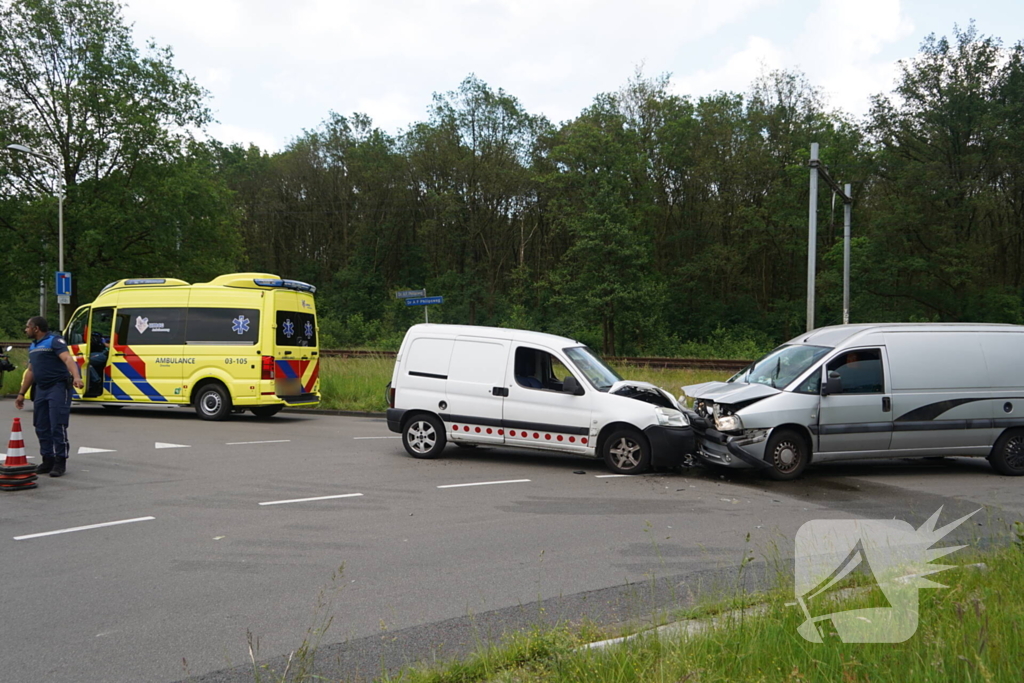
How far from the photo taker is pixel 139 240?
1357 inches

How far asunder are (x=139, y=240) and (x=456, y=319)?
20055 millimetres

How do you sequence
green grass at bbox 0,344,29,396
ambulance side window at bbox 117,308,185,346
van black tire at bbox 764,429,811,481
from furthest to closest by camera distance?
green grass at bbox 0,344,29,396, ambulance side window at bbox 117,308,185,346, van black tire at bbox 764,429,811,481

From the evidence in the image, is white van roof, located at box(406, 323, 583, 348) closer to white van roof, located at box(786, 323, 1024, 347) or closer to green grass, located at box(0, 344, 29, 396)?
white van roof, located at box(786, 323, 1024, 347)

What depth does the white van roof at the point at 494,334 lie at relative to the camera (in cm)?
1116

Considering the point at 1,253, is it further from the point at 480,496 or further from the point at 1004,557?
the point at 1004,557

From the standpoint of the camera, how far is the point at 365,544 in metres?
6.73

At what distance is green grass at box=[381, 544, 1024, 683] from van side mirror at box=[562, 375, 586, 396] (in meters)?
6.21

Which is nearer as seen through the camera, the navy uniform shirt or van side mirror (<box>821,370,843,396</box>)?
the navy uniform shirt

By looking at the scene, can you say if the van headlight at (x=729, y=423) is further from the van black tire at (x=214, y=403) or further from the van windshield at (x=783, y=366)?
the van black tire at (x=214, y=403)

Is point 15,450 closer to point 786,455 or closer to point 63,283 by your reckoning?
point 786,455

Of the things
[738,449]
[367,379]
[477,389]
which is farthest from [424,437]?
[367,379]

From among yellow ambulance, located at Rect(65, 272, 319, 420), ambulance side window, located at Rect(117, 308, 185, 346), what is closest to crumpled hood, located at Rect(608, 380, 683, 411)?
yellow ambulance, located at Rect(65, 272, 319, 420)

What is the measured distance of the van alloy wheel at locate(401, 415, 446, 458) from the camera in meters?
11.3

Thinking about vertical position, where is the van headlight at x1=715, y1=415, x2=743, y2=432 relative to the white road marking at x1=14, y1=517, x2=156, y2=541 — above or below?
above
